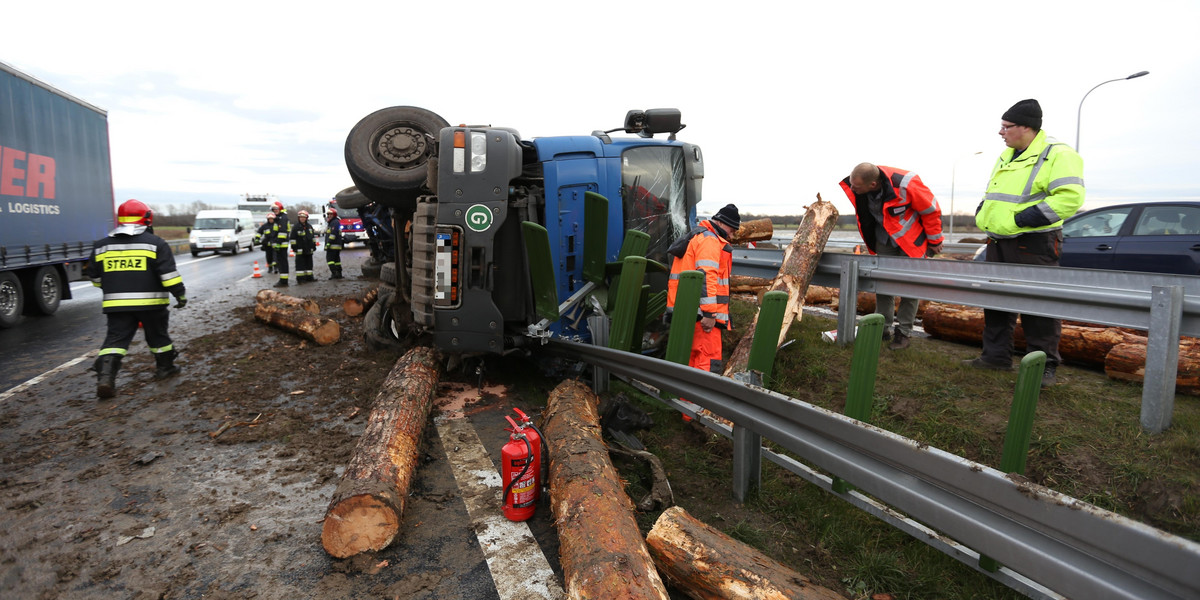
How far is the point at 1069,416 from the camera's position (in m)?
3.53

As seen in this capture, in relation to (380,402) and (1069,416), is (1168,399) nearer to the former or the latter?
(1069,416)

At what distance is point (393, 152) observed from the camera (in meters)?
6.37

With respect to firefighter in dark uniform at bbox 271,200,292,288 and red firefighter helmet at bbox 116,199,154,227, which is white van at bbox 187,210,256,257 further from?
red firefighter helmet at bbox 116,199,154,227

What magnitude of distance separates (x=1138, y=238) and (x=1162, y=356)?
6.33m

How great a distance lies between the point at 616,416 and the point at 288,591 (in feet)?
7.63

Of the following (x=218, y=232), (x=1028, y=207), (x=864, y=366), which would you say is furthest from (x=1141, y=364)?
(x=218, y=232)

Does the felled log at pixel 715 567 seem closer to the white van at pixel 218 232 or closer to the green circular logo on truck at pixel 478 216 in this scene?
the green circular logo on truck at pixel 478 216

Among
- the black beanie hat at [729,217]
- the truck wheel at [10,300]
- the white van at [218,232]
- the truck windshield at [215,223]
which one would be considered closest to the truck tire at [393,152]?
the black beanie hat at [729,217]

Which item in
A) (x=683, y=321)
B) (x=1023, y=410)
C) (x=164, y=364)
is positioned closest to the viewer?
(x=1023, y=410)

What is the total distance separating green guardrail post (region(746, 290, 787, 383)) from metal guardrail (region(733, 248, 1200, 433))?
181 centimetres

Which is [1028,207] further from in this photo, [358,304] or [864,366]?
[358,304]

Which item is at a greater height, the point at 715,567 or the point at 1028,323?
the point at 1028,323

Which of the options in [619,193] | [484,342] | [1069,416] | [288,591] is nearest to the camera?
[288,591]

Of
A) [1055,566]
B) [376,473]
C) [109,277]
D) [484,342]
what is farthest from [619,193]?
[109,277]
